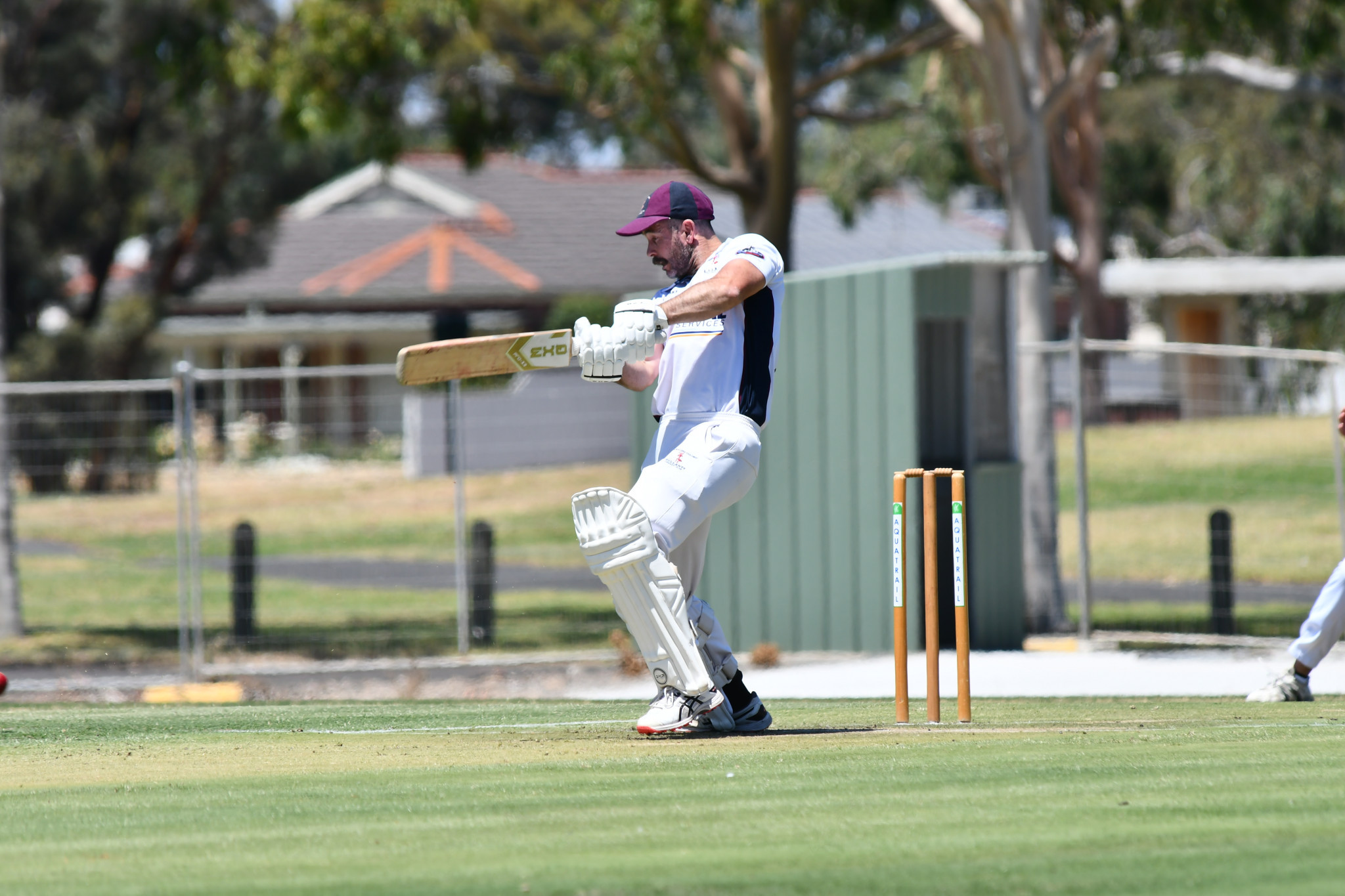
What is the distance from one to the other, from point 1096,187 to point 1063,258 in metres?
2.76

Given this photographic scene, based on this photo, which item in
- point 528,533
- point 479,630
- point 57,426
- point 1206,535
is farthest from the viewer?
point 528,533

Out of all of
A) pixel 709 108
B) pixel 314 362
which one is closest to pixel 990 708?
pixel 314 362

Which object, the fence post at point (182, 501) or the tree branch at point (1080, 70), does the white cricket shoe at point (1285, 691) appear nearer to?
the fence post at point (182, 501)

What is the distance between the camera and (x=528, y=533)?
22.8 metres

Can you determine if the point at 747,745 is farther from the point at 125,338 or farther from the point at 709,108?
the point at 709,108

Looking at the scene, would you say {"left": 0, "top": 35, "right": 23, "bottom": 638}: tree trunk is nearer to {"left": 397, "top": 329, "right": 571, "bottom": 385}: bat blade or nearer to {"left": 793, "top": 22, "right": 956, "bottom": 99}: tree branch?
{"left": 793, "top": 22, "right": 956, "bottom": 99}: tree branch

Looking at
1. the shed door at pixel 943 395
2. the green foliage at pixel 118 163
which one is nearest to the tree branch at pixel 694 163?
the shed door at pixel 943 395

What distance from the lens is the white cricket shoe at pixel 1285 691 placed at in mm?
8352

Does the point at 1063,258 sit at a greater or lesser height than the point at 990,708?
greater

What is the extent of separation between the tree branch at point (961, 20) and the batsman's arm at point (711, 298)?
926 cm

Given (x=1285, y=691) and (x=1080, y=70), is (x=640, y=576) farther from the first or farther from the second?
(x=1080, y=70)

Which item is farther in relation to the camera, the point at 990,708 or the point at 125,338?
the point at 125,338

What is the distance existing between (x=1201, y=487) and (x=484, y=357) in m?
12.3

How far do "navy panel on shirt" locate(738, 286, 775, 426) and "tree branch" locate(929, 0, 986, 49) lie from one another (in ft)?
29.5
